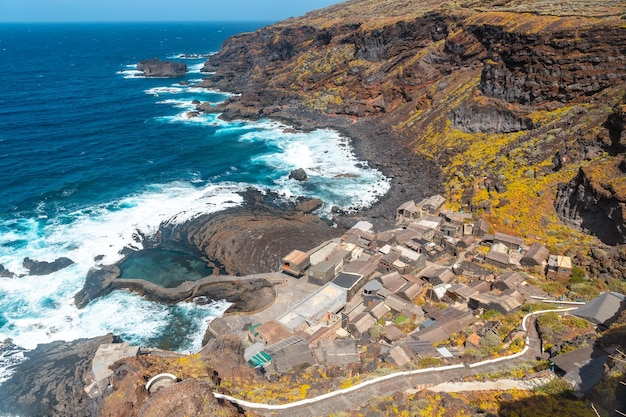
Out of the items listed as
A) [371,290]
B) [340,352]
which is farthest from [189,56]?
[340,352]

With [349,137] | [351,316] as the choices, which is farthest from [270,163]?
[351,316]

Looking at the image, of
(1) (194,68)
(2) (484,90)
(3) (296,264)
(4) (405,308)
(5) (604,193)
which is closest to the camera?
(4) (405,308)

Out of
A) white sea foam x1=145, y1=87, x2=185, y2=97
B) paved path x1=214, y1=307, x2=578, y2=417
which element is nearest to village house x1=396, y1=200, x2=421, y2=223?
paved path x1=214, y1=307, x2=578, y2=417

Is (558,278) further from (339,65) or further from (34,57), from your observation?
(34,57)

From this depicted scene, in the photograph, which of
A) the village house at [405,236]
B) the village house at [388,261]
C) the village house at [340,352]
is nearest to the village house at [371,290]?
the village house at [388,261]

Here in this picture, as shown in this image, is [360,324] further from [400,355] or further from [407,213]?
[407,213]

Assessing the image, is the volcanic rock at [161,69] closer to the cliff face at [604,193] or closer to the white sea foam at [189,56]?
the white sea foam at [189,56]

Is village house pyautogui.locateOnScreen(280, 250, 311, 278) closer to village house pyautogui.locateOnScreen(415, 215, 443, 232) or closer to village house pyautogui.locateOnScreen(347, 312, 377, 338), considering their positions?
village house pyautogui.locateOnScreen(347, 312, 377, 338)
